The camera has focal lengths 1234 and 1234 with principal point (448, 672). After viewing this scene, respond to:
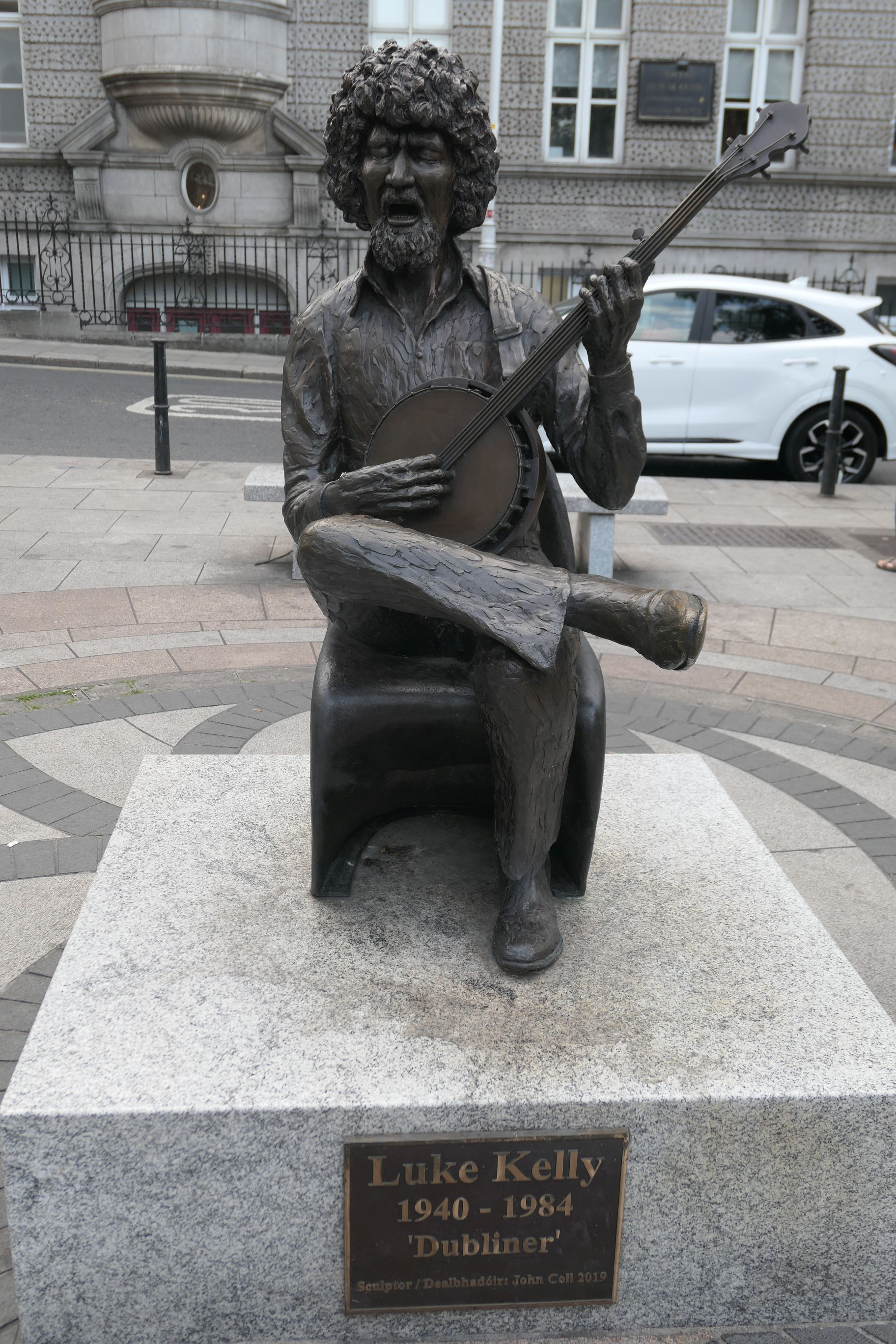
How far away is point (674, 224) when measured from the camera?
2227 mm

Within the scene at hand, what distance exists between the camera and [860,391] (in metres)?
10.1

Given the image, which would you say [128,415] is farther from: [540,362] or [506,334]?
[540,362]

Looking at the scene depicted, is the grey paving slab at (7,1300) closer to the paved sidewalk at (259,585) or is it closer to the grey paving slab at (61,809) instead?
the grey paving slab at (61,809)

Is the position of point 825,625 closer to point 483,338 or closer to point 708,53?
point 483,338

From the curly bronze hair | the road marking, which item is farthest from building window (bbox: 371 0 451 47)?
the curly bronze hair

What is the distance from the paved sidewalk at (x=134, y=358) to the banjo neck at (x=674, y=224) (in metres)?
14.4

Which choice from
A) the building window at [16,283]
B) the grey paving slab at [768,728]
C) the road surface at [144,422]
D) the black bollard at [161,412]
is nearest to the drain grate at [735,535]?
the road surface at [144,422]

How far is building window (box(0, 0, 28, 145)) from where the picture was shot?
2017 centimetres

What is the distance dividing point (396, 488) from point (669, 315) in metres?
8.29

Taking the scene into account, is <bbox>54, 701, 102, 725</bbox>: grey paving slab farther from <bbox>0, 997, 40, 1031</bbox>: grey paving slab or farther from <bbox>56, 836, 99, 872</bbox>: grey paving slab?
<bbox>0, 997, 40, 1031</bbox>: grey paving slab

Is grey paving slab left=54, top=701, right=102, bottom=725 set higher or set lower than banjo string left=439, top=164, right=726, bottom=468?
lower

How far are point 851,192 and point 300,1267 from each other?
21.4 meters

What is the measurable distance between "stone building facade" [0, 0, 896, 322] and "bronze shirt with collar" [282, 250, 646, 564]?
1770 centimetres

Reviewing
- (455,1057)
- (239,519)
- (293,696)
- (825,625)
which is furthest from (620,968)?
(239,519)
